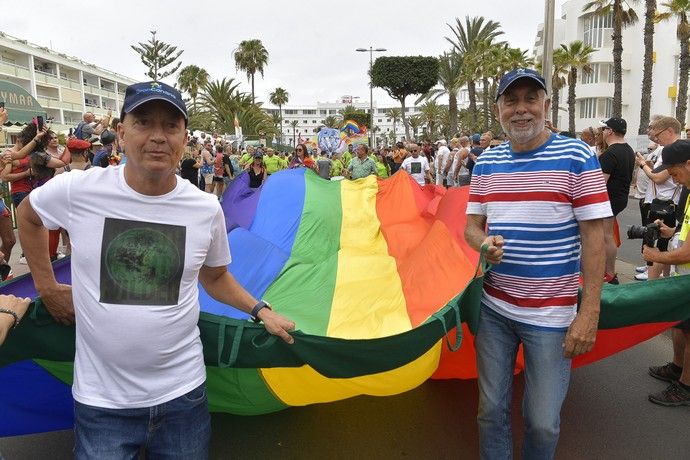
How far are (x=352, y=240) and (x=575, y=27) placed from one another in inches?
1922

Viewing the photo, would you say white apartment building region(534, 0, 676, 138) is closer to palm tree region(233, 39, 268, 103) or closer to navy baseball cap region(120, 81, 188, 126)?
palm tree region(233, 39, 268, 103)

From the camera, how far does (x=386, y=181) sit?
278 inches

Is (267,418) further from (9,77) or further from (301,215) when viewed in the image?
(9,77)

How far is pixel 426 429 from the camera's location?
11.1ft

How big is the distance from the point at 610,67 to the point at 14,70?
51.6 meters

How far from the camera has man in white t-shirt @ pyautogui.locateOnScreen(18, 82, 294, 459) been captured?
66.2 inches

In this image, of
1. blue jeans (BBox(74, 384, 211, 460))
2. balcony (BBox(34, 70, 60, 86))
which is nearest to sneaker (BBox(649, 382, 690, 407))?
blue jeans (BBox(74, 384, 211, 460))

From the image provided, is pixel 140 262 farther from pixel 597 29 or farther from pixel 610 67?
pixel 597 29

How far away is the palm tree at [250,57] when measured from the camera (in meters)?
Answer: 60.9

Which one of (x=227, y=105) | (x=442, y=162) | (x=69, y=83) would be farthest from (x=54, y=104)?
(x=442, y=162)

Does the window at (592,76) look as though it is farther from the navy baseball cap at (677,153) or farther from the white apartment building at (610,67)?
the navy baseball cap at (677,153)

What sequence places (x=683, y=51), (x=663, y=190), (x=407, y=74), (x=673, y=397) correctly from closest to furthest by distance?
(x=673, y=397) < (x=663, y=190) < (x=683, y=51) < (x=407, y=74)

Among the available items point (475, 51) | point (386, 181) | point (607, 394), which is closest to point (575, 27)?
point (475, 51)

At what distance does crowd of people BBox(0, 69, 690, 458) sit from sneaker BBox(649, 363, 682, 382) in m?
1.50
